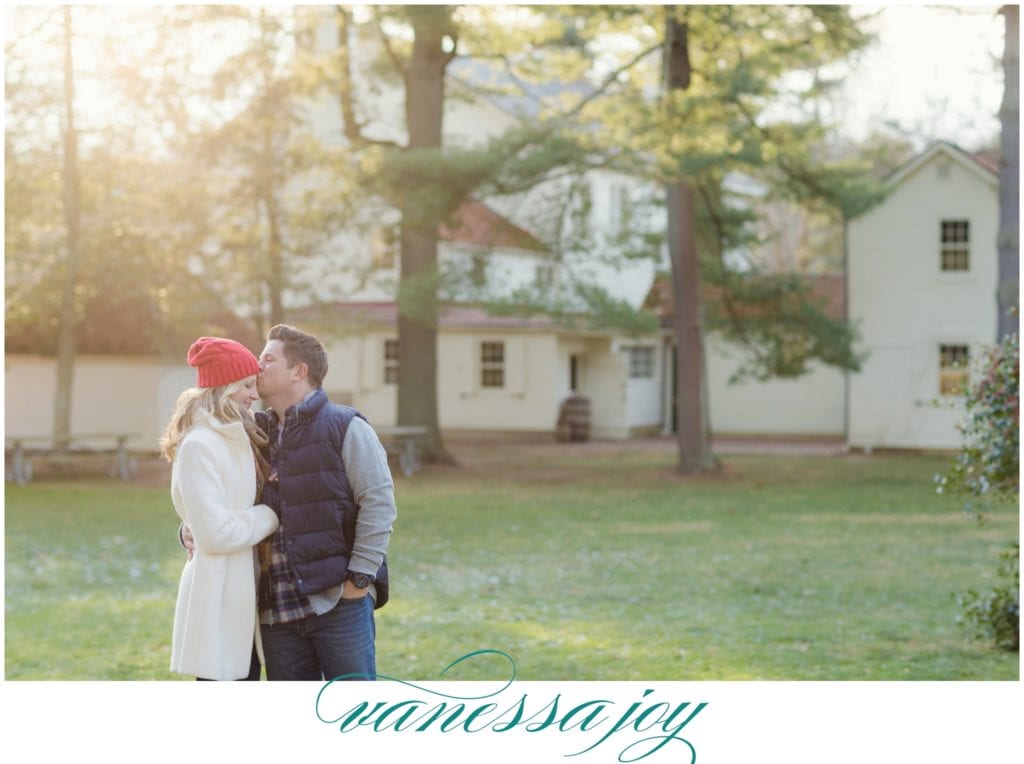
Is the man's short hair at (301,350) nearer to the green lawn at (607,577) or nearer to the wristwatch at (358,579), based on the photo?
the wristwatch at (358,579)

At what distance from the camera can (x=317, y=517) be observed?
4793 mm

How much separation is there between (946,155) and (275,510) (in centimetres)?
2766

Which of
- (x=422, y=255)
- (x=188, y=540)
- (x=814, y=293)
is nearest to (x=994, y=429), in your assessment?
(x=188, y=540)

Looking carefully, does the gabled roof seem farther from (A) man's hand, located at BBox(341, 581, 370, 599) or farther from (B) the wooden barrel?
(A) man's hand, located at BBox(341, 581, 370, 599)

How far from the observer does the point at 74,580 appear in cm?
1329

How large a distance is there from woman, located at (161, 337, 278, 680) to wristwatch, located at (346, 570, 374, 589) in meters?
0.32

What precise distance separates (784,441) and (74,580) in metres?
24.0

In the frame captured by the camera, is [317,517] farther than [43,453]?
No

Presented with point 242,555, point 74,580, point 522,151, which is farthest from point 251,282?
point 242,555

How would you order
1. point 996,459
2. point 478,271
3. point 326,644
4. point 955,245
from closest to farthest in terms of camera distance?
point 326,644 < point 996,459 < point 478,271 < point 955,245

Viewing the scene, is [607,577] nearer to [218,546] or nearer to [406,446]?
[218,546]

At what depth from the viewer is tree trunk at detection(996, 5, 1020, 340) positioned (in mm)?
12523

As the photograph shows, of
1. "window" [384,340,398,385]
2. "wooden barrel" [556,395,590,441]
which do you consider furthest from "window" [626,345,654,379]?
"window" [384,340,398,385]

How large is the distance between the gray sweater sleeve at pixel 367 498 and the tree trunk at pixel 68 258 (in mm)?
20347
